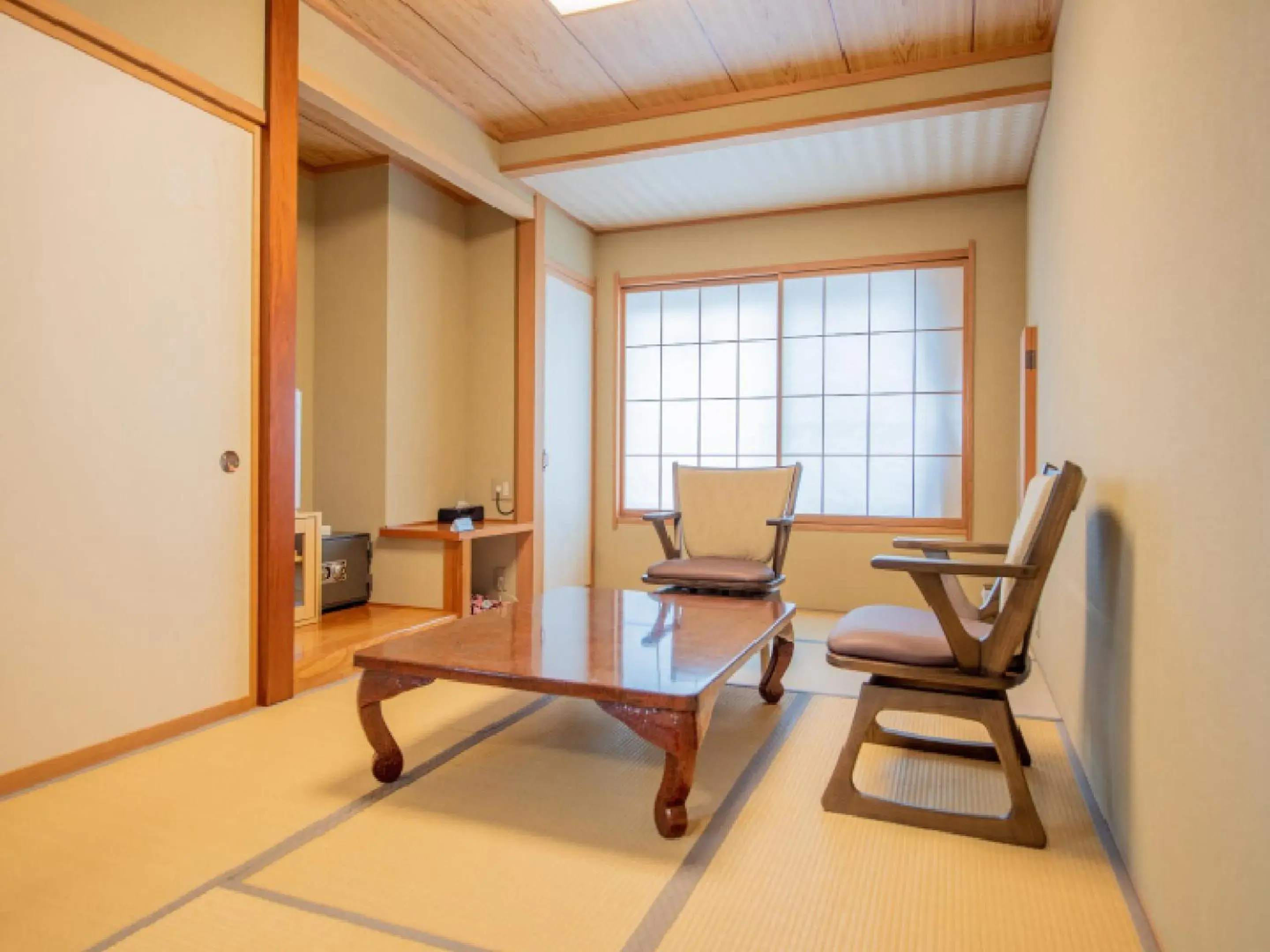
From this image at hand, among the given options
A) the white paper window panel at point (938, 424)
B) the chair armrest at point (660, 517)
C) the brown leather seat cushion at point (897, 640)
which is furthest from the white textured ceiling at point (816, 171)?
the brown leather seat cushion at point (897, 640)

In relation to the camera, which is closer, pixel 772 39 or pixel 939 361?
pixel 772 39

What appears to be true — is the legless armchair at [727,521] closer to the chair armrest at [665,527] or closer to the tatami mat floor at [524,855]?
the chair armrest at [665,527]

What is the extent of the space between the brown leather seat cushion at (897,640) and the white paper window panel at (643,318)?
3.54 meters

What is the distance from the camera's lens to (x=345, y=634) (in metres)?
3.57

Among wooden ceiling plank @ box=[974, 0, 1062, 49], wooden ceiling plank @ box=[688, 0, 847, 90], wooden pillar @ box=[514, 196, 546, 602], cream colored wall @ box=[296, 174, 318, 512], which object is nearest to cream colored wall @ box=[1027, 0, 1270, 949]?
wooden ceiling plank @ box=[974, 0, 1062, 49]

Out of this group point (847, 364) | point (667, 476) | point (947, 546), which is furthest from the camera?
point (667, 476)

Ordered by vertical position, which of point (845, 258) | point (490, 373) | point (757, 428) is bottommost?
point (757, 428)

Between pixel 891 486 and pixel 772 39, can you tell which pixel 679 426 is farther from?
pixel 772 39

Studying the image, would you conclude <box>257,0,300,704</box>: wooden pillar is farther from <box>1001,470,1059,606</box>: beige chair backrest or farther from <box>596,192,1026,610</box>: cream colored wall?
<box>596,192,1026,610</box>: cream colored wall

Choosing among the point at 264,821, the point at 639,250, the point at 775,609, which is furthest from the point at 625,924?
the point at 639,250

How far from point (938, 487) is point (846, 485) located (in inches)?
21.4

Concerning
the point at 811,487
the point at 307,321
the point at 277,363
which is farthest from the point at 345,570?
the point at 811,487

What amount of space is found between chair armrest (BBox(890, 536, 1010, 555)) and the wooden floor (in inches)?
67.6

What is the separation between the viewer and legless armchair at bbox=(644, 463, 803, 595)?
3.46 m
